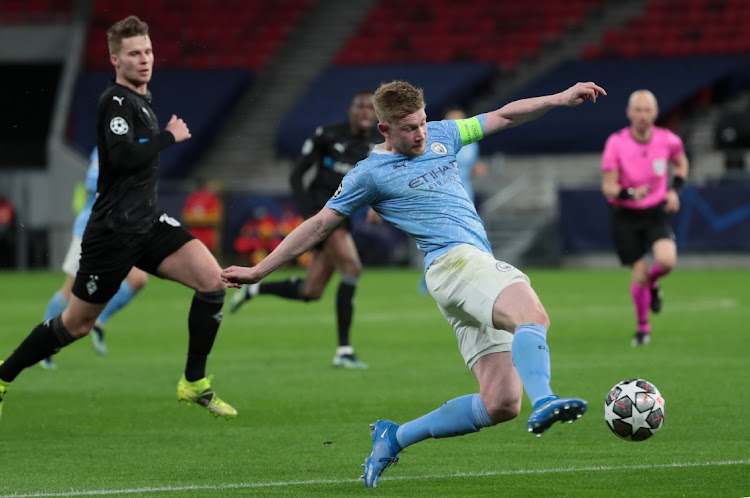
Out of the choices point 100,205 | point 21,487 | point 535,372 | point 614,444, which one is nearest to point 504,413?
point 535,372

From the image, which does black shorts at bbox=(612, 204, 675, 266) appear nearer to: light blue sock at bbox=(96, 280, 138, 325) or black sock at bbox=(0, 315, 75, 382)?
light blue sock at bbox=(96, 280, 138, 325)

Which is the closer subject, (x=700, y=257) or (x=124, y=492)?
(x=124, y=492)

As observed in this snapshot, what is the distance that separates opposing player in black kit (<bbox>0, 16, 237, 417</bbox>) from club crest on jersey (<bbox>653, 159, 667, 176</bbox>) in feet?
20.4

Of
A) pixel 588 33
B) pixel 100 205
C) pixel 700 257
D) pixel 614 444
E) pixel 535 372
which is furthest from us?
pixel 588 33

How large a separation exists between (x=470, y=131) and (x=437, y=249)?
2.40 feet

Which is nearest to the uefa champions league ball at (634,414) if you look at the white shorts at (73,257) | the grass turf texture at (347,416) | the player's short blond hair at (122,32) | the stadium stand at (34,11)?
the grass turf texture at (347,416)

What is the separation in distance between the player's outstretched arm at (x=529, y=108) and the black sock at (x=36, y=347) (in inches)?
113

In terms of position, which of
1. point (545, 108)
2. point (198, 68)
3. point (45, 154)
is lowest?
point (45, 154)

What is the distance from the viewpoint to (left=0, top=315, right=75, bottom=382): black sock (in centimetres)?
780

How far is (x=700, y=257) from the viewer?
25547mm

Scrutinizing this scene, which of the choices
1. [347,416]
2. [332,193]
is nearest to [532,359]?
[347,416]

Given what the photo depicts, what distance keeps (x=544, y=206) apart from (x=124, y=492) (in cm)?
2267

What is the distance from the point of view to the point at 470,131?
6.55 meters

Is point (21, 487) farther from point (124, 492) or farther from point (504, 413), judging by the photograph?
point (504, 413)
